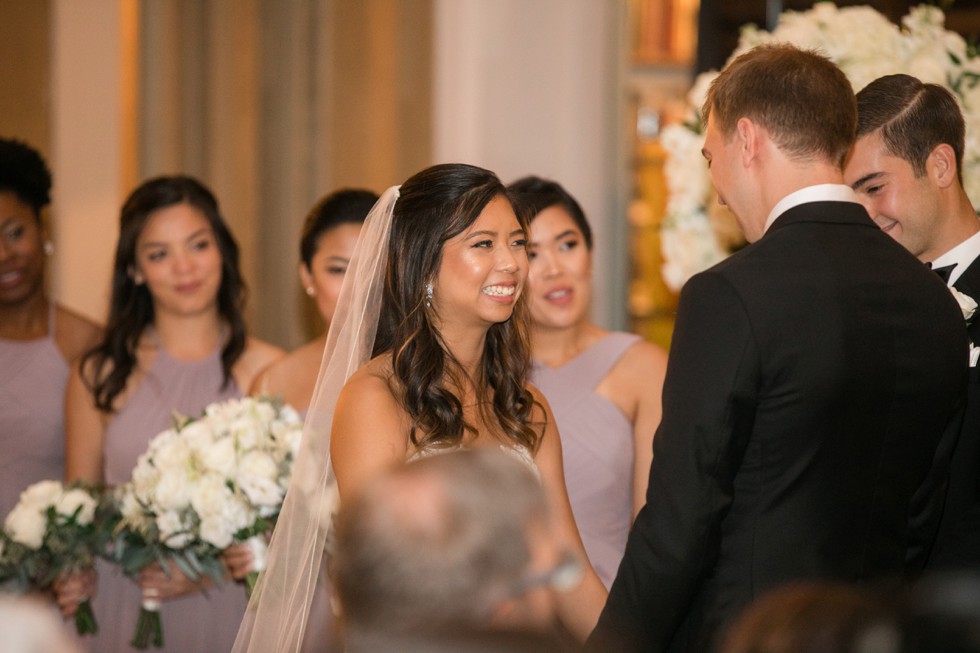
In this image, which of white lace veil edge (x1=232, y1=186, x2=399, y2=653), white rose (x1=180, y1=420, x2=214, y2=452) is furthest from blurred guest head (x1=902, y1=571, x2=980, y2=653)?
white rose (x1=180, y1=420, x2=214, y2=452)

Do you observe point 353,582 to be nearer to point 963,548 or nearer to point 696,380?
point 696,380

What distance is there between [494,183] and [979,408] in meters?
1.38

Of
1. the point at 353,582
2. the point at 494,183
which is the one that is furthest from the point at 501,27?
the point at 353,582

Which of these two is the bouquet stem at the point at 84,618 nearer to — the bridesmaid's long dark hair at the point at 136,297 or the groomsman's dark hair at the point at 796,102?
the bridesmaid's long dark hair at the point at 136,297

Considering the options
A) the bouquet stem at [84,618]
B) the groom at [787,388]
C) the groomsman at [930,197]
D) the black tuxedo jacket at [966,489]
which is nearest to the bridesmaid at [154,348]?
the bouquet stem at [84,618]

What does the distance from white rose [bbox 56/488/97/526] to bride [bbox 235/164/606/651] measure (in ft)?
2.75

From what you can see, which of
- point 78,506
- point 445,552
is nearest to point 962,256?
point 445,552

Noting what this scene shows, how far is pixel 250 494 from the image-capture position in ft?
11.3

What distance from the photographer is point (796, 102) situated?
2.42 meters

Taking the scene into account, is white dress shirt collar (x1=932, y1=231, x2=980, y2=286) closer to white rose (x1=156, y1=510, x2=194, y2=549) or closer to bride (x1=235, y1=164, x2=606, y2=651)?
bride (x1=235, y1=164, x2=606, y2=651)

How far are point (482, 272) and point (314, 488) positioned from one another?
2.55 feet

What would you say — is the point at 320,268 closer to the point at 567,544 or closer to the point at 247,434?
the point at 247,434

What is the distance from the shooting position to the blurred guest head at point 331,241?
4.25m

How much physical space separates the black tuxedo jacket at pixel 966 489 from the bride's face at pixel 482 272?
1176 millimetres
